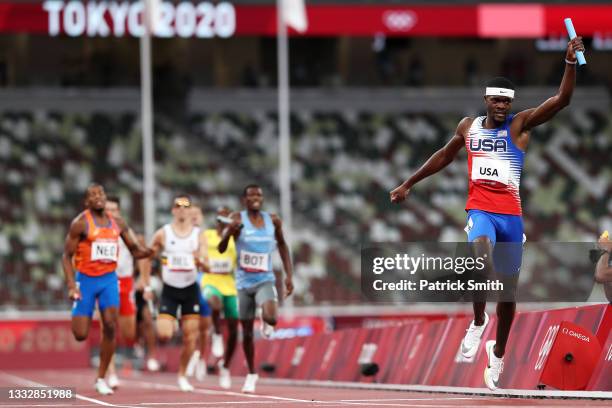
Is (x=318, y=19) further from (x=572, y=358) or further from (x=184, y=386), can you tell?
(x=572, y=358)

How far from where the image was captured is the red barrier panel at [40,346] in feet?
110

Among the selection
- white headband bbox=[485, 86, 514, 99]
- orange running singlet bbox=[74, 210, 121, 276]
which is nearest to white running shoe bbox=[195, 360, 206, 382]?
orange running singlet bbox=[74, 210, 121, 276]

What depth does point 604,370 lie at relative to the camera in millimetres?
12430

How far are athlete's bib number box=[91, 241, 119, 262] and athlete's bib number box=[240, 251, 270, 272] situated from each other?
1530 millimetres

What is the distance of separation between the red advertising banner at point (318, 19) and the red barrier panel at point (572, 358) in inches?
1045

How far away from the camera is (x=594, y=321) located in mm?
12859

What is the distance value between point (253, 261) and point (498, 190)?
5792mm

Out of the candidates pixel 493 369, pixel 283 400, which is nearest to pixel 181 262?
pixel 283 400

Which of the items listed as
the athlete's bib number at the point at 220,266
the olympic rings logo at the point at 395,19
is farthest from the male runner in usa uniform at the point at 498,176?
the olympic rings logo at the point at 395,19

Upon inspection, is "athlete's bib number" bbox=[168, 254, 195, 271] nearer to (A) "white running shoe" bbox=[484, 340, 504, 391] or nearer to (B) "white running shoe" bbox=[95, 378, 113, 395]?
(B) "white running shoe" bbox=[95, 378, 113, 395]

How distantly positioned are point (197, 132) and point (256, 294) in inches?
1010

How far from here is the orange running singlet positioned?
16.4 meters

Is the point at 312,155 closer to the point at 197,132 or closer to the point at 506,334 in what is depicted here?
the point at 197,132

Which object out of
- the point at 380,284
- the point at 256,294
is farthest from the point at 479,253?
the point at 256,294
